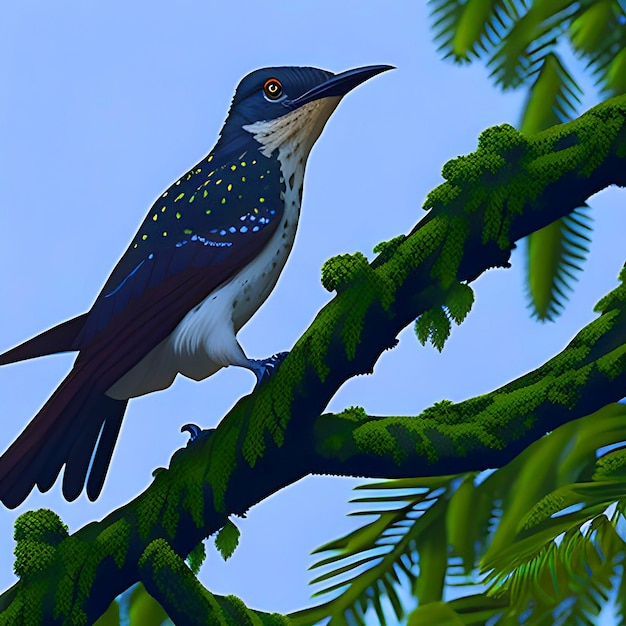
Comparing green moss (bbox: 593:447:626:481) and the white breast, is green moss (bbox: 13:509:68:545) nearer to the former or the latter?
the white breast

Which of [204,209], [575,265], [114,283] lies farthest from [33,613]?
[575,265]

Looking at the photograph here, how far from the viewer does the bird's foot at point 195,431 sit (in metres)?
3.39

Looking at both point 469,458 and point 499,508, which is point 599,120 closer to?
point 469,458

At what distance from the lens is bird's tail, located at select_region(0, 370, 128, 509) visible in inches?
133

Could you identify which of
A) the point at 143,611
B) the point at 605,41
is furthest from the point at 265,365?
the point at 605,41

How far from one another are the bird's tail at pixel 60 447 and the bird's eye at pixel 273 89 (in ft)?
3.51

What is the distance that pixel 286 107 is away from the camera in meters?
3.85

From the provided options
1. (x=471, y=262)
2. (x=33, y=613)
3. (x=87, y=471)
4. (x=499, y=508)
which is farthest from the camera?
(x=499, y=508)

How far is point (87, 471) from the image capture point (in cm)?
358

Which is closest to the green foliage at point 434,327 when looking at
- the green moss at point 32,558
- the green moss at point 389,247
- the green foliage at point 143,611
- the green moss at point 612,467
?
the green moss at point 389,247

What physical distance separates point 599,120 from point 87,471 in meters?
1.71

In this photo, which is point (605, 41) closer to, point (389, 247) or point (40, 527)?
point (389, 247)

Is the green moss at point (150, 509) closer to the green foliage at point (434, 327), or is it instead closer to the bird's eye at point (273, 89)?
the green foliage at point (434, 327)

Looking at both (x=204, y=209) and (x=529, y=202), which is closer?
(x=529, y=202)
